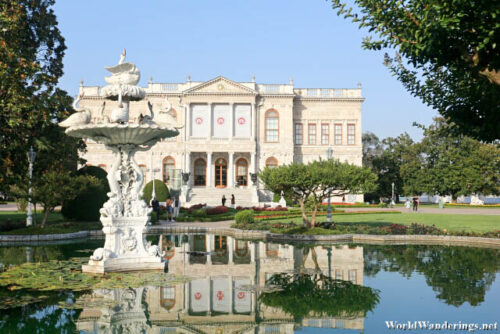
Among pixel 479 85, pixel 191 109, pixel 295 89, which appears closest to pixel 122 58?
pixel 479 85

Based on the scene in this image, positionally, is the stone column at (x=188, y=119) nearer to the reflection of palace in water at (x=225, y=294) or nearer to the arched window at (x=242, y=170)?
the arched window at (x=242, y=170)

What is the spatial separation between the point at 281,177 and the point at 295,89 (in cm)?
3129

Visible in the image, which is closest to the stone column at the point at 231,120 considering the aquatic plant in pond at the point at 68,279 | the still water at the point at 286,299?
the still water at the point at 286,299

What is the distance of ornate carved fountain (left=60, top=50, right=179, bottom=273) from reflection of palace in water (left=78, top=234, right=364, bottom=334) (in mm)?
1004

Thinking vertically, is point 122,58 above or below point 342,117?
below

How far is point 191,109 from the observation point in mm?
44562

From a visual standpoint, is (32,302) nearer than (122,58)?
Yes

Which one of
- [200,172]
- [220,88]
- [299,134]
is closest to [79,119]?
[220,88]

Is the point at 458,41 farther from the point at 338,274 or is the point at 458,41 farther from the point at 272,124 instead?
the point at 272,124

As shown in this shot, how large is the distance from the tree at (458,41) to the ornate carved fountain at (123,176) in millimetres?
4842

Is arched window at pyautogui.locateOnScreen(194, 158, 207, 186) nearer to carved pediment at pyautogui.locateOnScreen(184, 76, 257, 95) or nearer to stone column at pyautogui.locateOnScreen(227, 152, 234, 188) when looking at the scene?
stone column at pyautogui.locateOnScreen(227, 152, 234, 188)

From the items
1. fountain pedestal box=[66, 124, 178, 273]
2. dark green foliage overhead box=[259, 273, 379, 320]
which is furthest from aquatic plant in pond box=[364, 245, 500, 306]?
fountain pedestal box=[66, 124, 178, 273]

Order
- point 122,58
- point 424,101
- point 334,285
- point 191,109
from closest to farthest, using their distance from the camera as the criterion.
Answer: point 334,285
point 424,101
point 122,58
point 191,109

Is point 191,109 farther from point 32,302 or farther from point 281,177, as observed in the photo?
point 32,302
